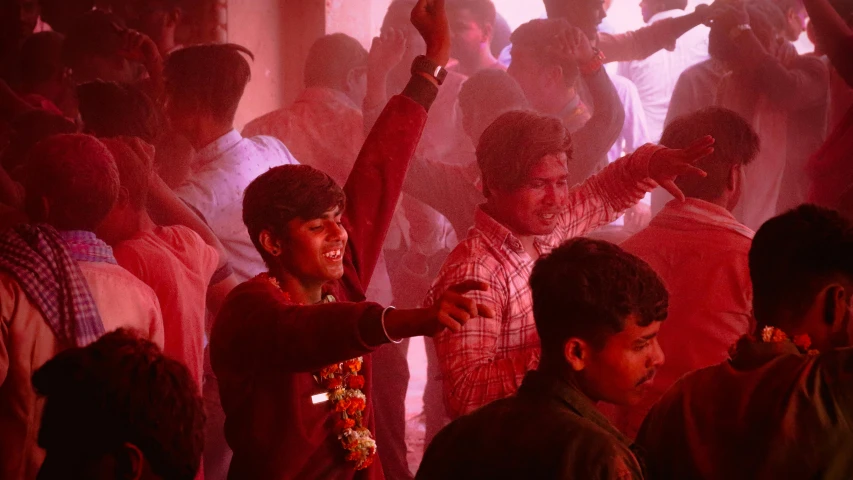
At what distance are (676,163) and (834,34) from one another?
1.36 meters

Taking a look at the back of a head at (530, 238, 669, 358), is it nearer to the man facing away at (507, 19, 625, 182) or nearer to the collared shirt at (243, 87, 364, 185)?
the man facing away at (507, 19, 625, 182)

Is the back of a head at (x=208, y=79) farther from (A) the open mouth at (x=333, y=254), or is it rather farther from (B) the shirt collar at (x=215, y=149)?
(A) the open mouth at (x=333, y=254)

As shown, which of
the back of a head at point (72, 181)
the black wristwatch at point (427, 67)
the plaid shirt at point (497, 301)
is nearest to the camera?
the plaid shirt at point (497, 301)

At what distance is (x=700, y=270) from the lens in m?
2.81

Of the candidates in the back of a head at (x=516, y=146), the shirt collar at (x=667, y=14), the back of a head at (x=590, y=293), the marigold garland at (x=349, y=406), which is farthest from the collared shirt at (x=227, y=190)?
the back of a head at (x=590, y=293)

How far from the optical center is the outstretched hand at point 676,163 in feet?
9.27

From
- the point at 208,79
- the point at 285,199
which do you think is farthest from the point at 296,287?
the point at 208,79

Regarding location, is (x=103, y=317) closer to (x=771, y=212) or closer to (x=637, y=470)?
(x=637, y=470)

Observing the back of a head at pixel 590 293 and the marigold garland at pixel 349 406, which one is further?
the marigold garland at pixel 349 406

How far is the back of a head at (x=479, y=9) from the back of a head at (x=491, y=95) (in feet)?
1.24

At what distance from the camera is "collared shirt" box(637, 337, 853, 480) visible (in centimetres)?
171

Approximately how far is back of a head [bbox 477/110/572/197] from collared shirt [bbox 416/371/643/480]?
1206 mm

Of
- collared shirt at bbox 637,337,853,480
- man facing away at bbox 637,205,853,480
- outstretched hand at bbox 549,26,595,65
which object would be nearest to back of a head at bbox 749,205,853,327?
man facing away at bbox 637,205,853,480

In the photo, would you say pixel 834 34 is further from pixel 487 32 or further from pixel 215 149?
pixel 215 149
